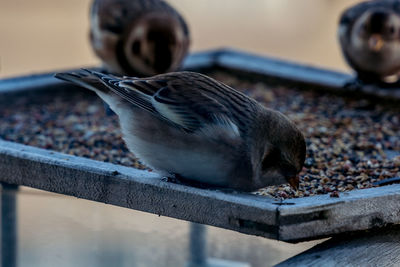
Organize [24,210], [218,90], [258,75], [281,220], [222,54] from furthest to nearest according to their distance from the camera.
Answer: [222,54] < [258,75] < [24,210] < [218,90] < [281,220]

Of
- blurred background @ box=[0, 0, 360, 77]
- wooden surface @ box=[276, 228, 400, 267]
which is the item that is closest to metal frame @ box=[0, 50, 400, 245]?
wooden surface @ box=[276, 228, 400, 267]

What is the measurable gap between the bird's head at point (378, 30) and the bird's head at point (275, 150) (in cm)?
189

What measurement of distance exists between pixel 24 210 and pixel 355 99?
1.51 m

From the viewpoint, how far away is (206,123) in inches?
81.9

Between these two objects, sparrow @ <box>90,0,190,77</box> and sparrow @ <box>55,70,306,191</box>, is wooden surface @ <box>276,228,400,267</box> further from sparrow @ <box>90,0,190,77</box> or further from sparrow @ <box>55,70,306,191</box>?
sparrow @ <box>90,0,190,77</box>

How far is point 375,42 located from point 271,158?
1961mm

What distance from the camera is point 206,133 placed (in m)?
2.07

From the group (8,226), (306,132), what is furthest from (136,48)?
(8,226)

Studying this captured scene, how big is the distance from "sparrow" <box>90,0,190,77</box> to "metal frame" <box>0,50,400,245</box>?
121 centimetres

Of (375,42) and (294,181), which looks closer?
(294,181)

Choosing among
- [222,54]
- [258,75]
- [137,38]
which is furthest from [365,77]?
[137,38]

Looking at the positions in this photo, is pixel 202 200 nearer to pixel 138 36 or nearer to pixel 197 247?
pixel 197 247

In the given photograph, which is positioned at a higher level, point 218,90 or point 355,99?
point 218,90

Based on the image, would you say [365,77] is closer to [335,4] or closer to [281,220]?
[281,220]
